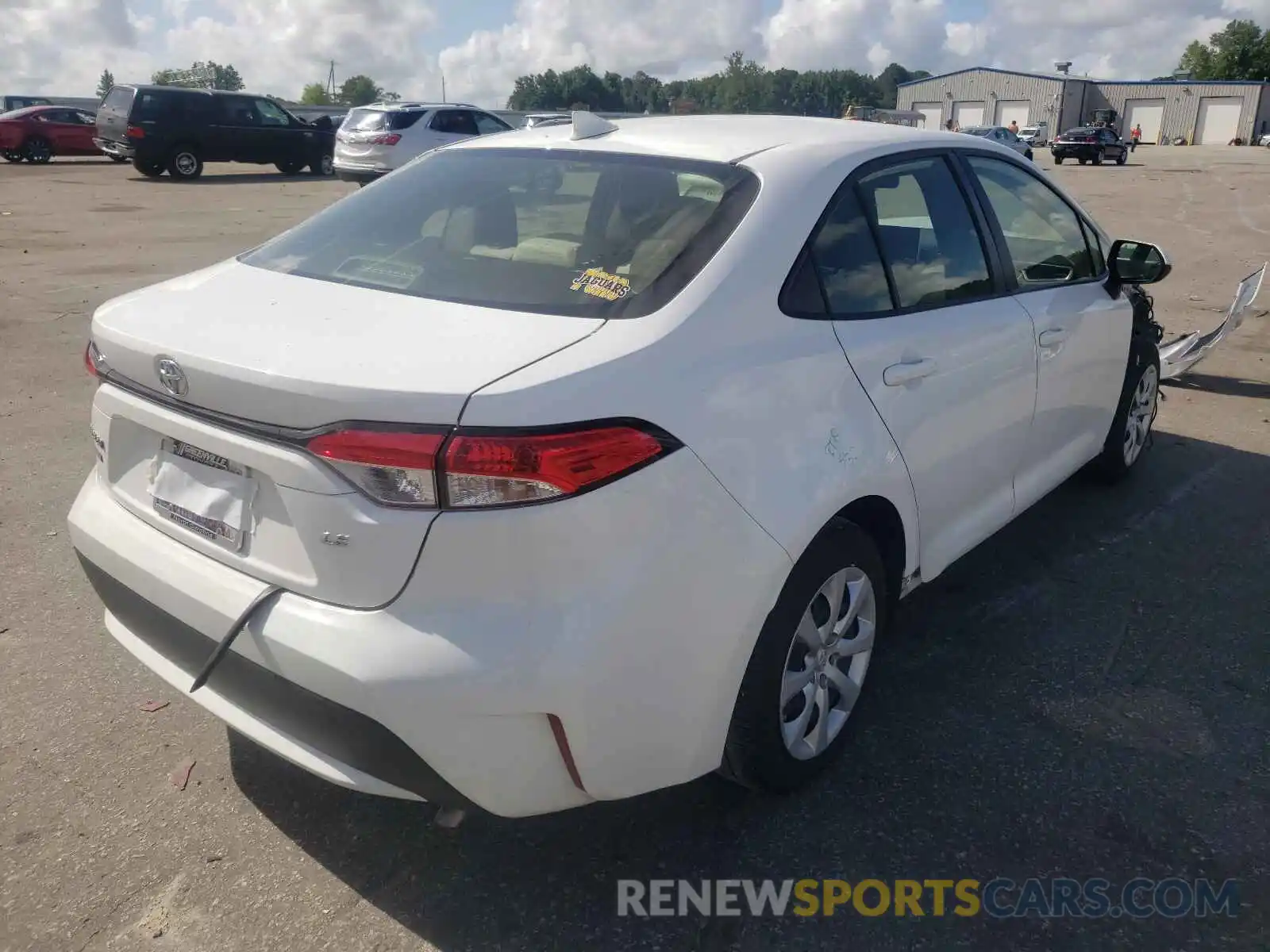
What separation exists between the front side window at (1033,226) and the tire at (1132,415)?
697mm

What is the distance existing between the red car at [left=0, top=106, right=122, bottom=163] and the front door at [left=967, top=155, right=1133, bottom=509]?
29.6m

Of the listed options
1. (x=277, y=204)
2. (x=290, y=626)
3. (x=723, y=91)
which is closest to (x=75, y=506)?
(x=290, y=626)

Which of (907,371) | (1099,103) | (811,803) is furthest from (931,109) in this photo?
(811,803)

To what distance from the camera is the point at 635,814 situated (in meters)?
2.80

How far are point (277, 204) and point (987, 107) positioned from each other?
81916mm

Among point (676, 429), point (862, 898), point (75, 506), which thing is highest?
point (676, 429)

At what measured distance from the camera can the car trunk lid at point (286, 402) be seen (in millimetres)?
2062

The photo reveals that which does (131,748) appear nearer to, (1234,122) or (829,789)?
(829,789)

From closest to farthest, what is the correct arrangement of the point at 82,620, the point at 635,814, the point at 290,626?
the point at 290,626 < the point at 635,814 < the point at 82,620

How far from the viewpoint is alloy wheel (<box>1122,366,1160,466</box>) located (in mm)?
5078

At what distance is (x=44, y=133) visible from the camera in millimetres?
28125

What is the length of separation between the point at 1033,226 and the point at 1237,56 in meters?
115

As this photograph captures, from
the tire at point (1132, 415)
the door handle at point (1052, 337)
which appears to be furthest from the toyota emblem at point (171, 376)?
the tire at point (1132, 415)

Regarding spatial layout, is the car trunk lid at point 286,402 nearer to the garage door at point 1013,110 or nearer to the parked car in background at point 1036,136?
the parked car in background at point 1036,136
